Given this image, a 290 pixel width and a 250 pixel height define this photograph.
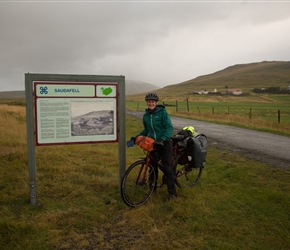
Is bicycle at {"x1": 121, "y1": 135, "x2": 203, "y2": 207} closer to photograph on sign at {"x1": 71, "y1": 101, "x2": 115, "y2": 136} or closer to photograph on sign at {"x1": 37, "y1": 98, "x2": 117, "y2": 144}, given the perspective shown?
photograph on sign at {"x1": 37, "y1": 98, "x2": 117, "y2": 144}

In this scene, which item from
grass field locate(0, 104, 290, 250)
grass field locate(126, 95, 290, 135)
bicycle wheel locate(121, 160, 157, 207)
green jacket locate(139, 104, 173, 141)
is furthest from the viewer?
grass field locate(126, 95, 290, 135)

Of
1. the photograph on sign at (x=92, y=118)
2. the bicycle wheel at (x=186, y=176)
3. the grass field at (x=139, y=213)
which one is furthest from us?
the bicycle wheel at (x=186, y=176)

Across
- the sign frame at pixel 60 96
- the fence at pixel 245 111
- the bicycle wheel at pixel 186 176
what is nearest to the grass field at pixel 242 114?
the fence at pixel 245 111

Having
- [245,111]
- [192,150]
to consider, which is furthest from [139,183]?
[245,111]

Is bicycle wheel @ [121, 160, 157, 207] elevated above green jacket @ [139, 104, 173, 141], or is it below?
below

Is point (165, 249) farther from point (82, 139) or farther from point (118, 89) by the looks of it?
point (118, 89)

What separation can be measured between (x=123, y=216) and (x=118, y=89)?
7.55 ft

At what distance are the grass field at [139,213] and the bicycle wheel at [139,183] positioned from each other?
0.54 feet

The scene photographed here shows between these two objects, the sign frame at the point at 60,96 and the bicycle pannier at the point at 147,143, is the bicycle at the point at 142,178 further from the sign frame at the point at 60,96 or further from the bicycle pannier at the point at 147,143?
the sign frame at the point at 60,96

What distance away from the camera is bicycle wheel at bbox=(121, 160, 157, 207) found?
456cm

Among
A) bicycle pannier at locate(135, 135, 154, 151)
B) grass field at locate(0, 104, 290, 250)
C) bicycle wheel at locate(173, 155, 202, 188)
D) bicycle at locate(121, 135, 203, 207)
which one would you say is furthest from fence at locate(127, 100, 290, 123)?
bicycle pannier at locate(135, 135, 154, 151)

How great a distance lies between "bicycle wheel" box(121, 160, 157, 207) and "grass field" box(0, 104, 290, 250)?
16 cm

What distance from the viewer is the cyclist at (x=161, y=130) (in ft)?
14.6

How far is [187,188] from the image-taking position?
532cm
